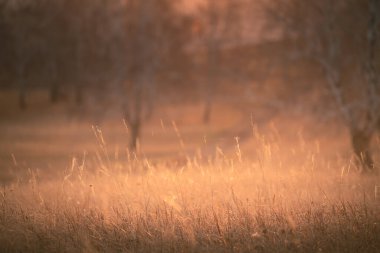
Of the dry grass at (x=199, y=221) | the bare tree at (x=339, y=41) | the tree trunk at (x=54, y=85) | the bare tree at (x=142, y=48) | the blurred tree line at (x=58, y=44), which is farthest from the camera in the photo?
the tree trunk at (x=54, y=85)

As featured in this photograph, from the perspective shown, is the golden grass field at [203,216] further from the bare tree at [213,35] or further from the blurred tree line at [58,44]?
the bare tree at [213,35]

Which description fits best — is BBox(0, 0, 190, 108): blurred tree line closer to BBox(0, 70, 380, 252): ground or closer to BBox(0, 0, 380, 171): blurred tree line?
BBox(0, 0, 380, 171): blurred tree line

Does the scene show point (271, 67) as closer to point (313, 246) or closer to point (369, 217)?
point (369, 217)

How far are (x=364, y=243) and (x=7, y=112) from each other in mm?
33659

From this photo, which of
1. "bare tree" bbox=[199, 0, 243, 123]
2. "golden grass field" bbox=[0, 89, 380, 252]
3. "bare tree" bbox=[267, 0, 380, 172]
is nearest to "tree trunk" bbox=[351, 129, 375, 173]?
"bare tree" bbox=[267, 0, 380, 172]

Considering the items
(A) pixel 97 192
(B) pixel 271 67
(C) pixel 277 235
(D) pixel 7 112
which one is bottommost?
(D) pixel 7 112

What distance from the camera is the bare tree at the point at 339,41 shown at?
9727 mm

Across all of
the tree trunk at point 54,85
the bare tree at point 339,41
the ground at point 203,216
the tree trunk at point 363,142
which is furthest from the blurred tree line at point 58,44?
the ground at point 203,216

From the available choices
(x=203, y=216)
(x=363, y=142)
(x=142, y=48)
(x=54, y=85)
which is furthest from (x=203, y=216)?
(x=54, y=85)

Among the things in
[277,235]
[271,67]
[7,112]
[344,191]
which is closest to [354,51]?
[271,67]

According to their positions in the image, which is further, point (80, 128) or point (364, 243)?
point (80, 128)

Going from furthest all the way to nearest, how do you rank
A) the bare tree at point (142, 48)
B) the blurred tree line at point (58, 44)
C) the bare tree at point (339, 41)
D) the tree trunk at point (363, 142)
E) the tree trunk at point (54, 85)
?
the tree trunk at point (54, 85), the blurred tree line at point (58, 44), the bare tree at point (142, 48), the tree trunk at point (363, 142), the bare tree at point (339, 41)

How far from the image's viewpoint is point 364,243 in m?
5.17

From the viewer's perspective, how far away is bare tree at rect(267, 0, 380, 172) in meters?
9.73
